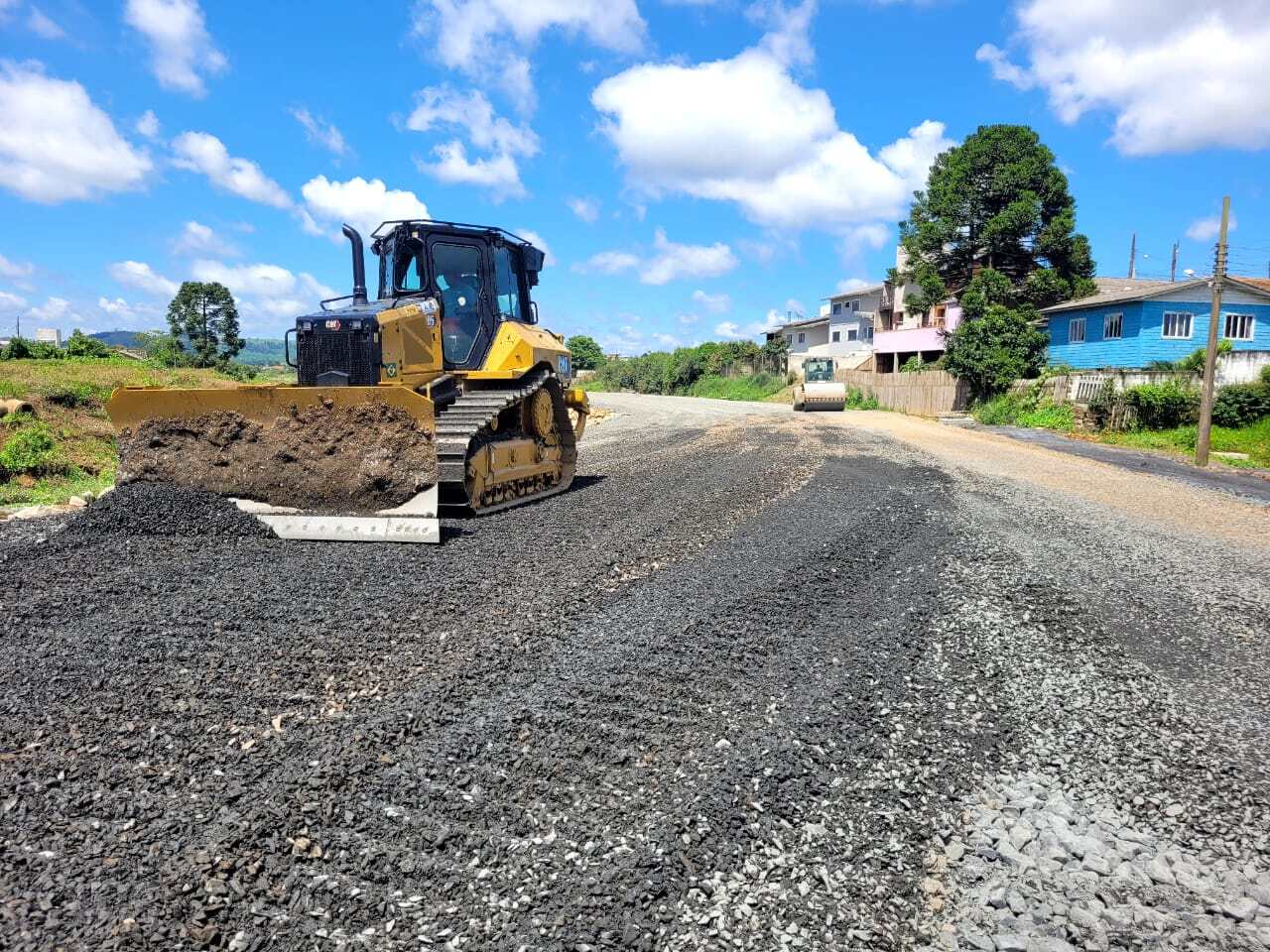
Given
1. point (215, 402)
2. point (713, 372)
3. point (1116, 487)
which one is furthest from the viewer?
point (713, 372)

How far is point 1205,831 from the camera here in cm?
293

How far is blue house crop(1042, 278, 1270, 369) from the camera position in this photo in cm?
2992

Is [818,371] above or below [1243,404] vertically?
above

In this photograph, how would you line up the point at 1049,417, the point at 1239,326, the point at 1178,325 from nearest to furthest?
the point at 1049,417 < the point at 1178,325 < the point at 1239,326

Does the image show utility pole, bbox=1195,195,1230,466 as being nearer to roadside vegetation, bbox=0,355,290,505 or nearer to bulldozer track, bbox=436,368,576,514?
bulldozer track, bbox=436,368,576,514

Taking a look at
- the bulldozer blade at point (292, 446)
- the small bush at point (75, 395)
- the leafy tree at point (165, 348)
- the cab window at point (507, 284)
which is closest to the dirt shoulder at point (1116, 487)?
the cab window at point (507, 284)

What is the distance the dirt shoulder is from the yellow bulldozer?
285 inches

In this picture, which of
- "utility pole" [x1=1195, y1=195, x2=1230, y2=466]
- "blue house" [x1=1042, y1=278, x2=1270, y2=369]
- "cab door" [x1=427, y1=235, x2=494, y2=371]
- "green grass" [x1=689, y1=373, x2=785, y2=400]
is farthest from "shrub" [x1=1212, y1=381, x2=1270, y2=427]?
"green grass" [x1=689, y1=373, x2=785, y2=400]

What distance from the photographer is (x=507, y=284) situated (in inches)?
412

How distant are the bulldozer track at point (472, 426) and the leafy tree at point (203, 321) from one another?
5036cm

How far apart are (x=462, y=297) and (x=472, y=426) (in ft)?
8.44

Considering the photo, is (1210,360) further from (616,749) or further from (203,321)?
(203,321)

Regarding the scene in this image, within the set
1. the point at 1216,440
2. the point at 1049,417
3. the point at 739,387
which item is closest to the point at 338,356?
the point at 1216,440

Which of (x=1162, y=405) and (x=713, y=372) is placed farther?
(x=713, y=372)
